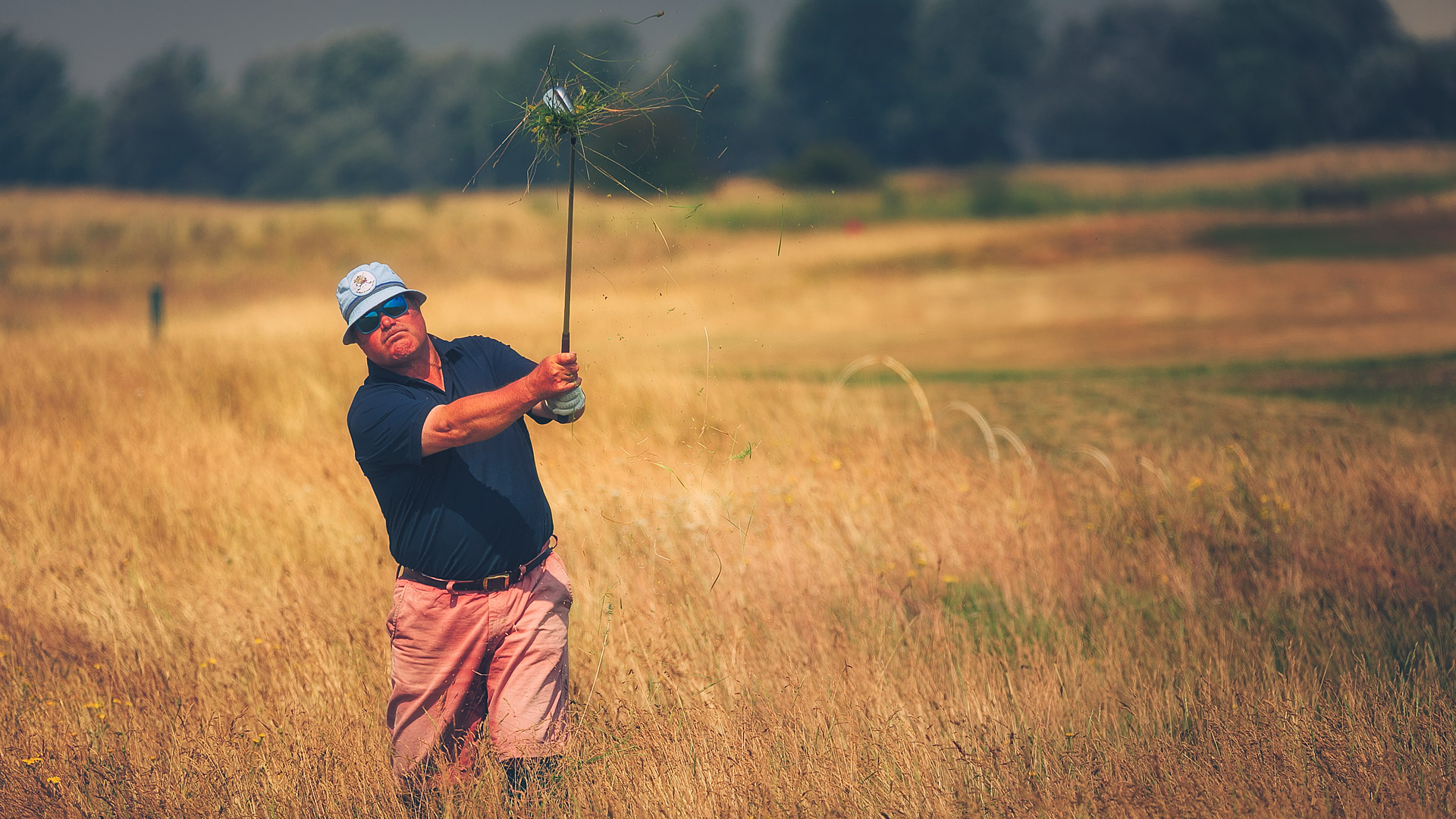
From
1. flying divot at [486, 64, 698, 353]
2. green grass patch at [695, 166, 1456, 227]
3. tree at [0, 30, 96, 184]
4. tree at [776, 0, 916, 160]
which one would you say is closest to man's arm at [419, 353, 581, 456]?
flying divot at [486, 64, 698, 353]

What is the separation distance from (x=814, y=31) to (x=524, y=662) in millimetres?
86078

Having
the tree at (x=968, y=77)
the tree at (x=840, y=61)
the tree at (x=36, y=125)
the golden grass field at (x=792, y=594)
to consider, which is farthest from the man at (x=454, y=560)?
the tree at (x=36, y=125)

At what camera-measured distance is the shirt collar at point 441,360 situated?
4301 millimetres

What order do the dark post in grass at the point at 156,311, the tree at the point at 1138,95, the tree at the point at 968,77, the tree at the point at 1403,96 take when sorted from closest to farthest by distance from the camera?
the dark post in grass at the point at 156,311 → the tree at the point at 1403,96 → the tree at the point at 1138,95 → the tree at the point at 968,77

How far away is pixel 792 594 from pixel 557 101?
3423 millimetres

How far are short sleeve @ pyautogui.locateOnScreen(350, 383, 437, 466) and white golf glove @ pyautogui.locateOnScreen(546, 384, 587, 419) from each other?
16.2 inches

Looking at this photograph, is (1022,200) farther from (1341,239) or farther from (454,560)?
(454,560)

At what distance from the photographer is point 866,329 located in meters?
29.0

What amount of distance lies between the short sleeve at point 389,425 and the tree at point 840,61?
249ft

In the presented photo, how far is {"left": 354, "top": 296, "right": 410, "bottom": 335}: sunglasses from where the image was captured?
164 inches

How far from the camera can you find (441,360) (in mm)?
4469

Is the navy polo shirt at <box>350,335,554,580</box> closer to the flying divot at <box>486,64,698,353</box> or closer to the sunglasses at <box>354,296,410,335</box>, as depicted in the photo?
the sunglasses at <box>354,296,410,335</box>

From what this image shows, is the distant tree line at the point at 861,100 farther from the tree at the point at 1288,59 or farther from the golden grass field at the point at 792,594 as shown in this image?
the golden grass field at the point at 792,594

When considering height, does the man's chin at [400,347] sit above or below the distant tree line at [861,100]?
below
